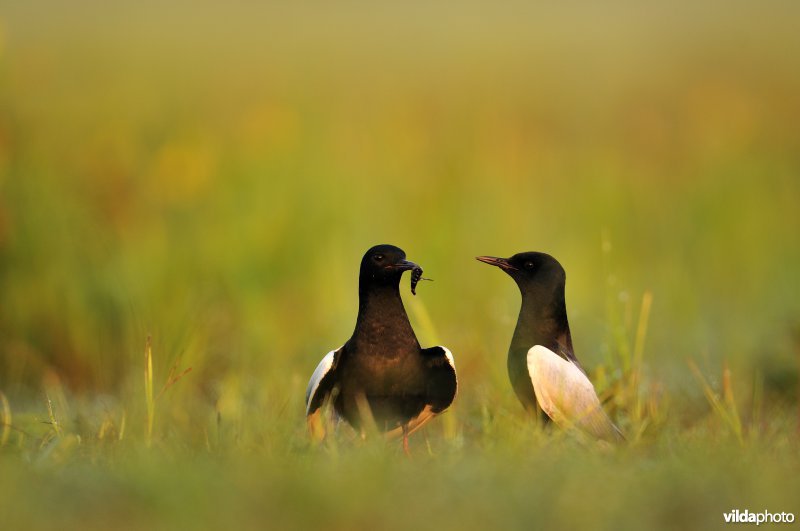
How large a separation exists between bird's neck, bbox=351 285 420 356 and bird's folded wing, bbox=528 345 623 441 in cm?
42

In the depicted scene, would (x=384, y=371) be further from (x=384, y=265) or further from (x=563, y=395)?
(x=563, y=395)

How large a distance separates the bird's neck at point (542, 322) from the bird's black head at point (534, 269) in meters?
0.03

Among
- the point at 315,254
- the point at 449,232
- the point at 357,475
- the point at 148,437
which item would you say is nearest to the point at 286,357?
the point at 315,254

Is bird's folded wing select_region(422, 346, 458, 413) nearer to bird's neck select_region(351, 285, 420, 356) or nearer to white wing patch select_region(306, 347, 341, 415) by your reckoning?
bird's neck select_region(351, 285, 420, 356)

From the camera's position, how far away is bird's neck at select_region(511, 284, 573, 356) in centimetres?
421

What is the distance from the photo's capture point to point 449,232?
295 inches

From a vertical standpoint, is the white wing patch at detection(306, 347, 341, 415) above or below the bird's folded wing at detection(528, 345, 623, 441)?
above

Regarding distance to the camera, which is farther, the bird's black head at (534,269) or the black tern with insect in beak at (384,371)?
the bird's black head at (534,269)

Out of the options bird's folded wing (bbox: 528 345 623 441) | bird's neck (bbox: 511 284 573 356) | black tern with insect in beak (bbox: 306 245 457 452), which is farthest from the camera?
bird's neck (bbox: 511 284 573 356)

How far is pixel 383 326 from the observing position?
388 cm

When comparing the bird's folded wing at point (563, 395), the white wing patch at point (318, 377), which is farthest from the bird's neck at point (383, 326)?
the bird's folded wing at point (563, 395)

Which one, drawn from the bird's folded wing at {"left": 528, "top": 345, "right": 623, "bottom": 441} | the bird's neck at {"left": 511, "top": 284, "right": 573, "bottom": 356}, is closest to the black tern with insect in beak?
the bird's folded wing at {"left": 528, "top": 345, "right": 623, "bottom": 441}

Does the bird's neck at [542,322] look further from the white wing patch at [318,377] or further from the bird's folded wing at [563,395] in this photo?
the white wing patch at [318,377]

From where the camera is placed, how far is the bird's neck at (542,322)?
4.21 meters
